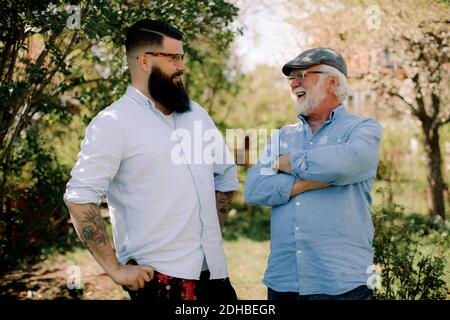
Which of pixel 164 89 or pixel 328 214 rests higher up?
pixel 164 89

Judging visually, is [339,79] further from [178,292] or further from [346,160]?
[178,292]

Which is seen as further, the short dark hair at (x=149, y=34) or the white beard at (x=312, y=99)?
the white beard at (x=312, y=99)

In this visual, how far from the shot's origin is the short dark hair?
261cm

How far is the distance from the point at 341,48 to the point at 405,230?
3.32 meters

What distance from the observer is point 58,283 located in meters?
5.99

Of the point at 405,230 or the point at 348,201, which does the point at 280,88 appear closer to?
the point at 405,230

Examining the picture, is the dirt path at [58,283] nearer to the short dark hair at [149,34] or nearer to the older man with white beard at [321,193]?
the older man with white beard at [321,193]

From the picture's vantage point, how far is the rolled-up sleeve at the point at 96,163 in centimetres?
229

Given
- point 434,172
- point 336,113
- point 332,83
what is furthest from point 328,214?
point 434,172

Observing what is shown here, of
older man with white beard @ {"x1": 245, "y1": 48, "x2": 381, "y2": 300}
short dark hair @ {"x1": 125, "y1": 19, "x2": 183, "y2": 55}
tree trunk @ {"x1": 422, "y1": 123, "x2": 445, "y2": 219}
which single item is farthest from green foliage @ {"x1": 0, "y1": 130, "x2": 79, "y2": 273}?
tree trunk @ {"x1": 422, "y1": 123, "x2": 445, "y2": 219}

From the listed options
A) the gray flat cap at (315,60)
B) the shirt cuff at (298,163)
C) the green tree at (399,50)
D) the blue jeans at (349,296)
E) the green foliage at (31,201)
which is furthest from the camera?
the green tree at (399,50)

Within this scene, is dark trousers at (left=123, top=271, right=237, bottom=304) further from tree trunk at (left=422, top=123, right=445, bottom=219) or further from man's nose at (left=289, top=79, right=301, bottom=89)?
tree trunk at (left=422, top=123, right=445, bottom=219)

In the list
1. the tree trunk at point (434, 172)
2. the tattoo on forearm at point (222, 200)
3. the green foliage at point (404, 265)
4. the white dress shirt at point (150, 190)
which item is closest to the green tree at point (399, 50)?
the tree trunk at point (434, 172)

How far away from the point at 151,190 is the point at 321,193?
89 cm
